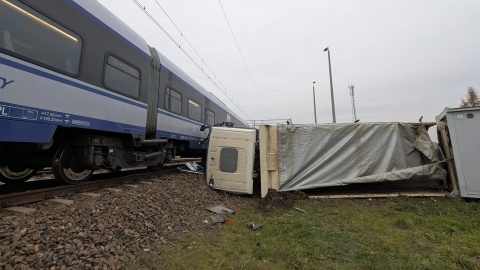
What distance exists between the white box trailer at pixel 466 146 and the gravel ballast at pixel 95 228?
18.8ft

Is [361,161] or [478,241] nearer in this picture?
[478,241]

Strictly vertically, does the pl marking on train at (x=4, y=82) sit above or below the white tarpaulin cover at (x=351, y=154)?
above

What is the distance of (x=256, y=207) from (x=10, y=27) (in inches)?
206

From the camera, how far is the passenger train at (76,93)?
341 centimetres

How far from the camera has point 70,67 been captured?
4.29m

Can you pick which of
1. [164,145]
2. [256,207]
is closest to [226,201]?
[256,207]

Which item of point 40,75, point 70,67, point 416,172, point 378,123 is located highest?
point 70,67

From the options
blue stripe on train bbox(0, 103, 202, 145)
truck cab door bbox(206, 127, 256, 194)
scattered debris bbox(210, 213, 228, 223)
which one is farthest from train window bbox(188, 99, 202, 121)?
scattered debris bbox(210, 213, 228, 223)

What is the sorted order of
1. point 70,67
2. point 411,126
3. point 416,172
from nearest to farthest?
point 70,67 < point 416,172 < point 411,126

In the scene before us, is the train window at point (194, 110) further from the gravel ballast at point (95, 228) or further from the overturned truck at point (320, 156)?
the gravel ballast at point (95, 228)

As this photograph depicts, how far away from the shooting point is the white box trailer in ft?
17.8

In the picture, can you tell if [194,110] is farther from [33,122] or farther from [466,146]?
[466,146]

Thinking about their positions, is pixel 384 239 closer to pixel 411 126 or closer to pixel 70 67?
pixel 411 126

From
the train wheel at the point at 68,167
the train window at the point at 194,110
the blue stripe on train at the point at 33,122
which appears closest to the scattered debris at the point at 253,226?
the blue stripe on train at the point at 33,122
